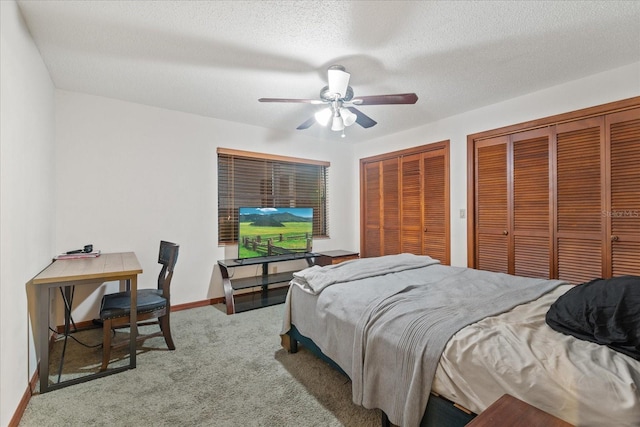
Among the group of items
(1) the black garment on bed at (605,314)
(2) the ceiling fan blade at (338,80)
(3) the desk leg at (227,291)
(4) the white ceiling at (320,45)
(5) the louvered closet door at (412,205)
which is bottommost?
(3) the desk leg at (227,291)

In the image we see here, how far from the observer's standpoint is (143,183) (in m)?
3.43

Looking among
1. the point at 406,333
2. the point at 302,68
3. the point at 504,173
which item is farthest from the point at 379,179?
the point at 406,333

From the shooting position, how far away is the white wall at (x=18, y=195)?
62.9 inches

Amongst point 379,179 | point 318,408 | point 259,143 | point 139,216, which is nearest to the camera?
point 318,408

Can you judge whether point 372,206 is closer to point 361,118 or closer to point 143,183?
point 361,118

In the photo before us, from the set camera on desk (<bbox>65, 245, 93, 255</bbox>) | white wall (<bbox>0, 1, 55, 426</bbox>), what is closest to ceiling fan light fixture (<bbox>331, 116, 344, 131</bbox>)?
white wall (<bbox>0, 1, 55, 426</bbox>)

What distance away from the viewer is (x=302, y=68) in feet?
8.30

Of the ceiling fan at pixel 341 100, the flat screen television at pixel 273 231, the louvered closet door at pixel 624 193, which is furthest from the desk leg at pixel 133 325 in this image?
the louvered closet door at pixel 624 193

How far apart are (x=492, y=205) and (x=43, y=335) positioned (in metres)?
4.39

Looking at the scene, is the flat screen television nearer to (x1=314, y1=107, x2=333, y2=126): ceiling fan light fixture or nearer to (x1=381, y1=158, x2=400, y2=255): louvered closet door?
(x1=381, y1=158, x2=400, y2=255): louvered closet door

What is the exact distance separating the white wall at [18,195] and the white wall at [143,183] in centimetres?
65

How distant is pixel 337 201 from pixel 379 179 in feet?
2.72

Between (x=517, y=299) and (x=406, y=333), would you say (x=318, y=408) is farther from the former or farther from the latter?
(x=517, y=299)

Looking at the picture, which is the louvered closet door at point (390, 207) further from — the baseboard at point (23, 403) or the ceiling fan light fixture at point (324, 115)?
the baseboard at point (23, 403)
